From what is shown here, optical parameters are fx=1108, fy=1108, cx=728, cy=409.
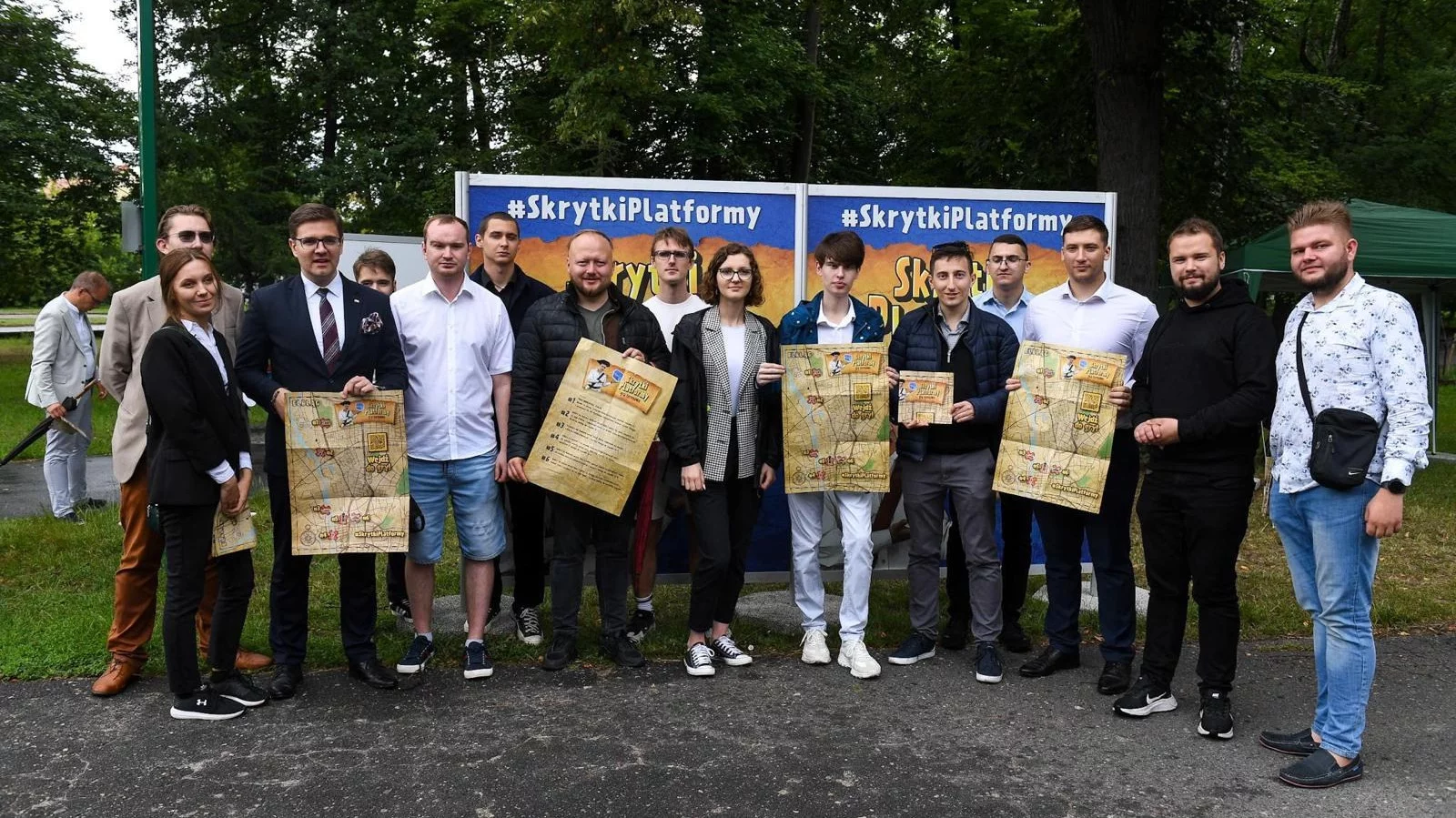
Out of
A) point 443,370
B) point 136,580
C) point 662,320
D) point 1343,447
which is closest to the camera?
point 1343,447

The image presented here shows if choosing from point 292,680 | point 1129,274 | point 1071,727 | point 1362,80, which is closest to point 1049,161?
point 1129,274

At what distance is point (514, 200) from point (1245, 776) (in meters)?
4.17

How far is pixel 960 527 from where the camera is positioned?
5164 mm

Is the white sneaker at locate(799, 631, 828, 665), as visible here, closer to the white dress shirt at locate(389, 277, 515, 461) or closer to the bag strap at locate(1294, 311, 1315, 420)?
the white dress shirt at locate(389, 277, 515, 461)

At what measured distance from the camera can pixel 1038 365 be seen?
485 cm

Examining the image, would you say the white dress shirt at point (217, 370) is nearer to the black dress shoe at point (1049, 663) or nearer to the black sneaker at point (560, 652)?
the black sneaker at point (560, 652)

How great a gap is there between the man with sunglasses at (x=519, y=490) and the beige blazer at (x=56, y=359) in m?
4.76

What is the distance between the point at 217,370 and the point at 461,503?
118cm

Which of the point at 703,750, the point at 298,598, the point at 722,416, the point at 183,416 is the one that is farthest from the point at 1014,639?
the point at 183,416

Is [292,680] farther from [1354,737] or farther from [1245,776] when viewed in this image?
[1354,737]

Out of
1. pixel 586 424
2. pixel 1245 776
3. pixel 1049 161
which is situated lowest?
pixel 1245 776

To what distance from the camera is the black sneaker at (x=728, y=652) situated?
5137mm

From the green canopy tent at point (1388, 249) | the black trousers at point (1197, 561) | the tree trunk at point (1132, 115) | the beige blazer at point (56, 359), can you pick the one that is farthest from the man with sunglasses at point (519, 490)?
the green canopy tent at point (1388, 249)

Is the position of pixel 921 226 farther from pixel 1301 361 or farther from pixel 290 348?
pixel 290 348
